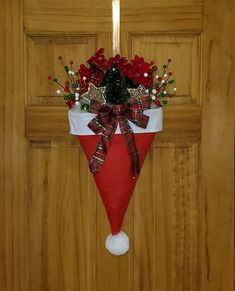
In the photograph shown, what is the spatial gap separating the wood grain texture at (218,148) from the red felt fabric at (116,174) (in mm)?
229

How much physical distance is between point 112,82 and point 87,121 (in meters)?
0.13

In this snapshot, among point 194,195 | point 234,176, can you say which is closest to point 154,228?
point 194,195

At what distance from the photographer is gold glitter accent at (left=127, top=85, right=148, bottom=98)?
56.6 inches

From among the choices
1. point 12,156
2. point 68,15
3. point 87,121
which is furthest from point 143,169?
point 68,15

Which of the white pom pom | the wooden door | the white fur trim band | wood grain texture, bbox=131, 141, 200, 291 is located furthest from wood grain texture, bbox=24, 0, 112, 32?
the white pom pom

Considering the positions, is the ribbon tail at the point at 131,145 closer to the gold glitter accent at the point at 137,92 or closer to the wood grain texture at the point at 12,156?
Result: the gold glitter accent at the point at 137,92

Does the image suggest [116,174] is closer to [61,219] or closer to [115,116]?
[115,116]

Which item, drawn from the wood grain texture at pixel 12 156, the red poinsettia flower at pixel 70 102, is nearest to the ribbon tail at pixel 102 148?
the red poinsettia flower at pixel 70 102

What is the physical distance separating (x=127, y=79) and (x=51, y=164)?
378 mm

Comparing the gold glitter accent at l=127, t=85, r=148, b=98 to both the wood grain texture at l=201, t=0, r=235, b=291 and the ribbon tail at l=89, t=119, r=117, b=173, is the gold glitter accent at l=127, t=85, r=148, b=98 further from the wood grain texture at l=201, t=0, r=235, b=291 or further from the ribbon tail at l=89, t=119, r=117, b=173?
the wood grain texture at l=201, t=0, r=235, b=291

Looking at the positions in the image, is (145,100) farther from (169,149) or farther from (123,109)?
(169,149)

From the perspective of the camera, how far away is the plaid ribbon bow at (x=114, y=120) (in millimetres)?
1427

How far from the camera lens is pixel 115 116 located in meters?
1.43

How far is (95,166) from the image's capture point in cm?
146
